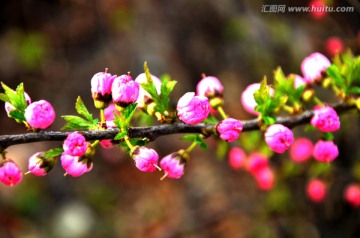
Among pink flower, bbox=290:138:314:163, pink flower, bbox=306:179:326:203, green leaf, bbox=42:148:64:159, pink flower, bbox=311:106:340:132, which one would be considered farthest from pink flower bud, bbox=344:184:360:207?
green leaf, bbox=42:148:64:159

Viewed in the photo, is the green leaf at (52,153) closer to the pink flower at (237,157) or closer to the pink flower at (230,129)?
the pink flower at (230,129)

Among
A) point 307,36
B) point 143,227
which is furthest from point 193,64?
point 143,227

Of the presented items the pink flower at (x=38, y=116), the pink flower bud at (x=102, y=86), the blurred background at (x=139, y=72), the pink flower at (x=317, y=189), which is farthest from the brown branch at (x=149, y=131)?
the blurred background at (x=139, y=72)

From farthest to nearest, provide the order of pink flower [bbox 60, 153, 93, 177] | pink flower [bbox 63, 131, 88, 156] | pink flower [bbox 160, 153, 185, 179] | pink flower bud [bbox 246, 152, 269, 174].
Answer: pink flower bud [bbox 246, 152, 269, 174], pink flower [bbox 160, 153, 185, 179], pink flower [bbox 60, 153, 93, 177], pink flower [bbox 63, 131, 88, 156]

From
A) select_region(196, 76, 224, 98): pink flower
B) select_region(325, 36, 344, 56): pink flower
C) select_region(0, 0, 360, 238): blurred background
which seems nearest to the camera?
select_region(196, 76, 224, 98): pink flower

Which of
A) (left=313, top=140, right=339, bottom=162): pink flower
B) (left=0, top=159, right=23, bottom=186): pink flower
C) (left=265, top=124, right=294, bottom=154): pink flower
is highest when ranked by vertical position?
(left=265, top=124, right=294, bottom=154): pink flower

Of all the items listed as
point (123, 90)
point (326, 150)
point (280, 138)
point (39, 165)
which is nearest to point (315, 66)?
point (326, 150)

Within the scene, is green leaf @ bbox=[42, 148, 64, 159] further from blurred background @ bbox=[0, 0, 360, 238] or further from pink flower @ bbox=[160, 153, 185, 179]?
blurred background @ bbox=[0, 0, 360, 238]

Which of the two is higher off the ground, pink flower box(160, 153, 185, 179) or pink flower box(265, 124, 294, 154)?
pink flower box(265, 124, 294, 154)

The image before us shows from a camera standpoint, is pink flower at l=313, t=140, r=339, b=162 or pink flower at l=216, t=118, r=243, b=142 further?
pink flower at l=313, t=140, r=339, b=162
